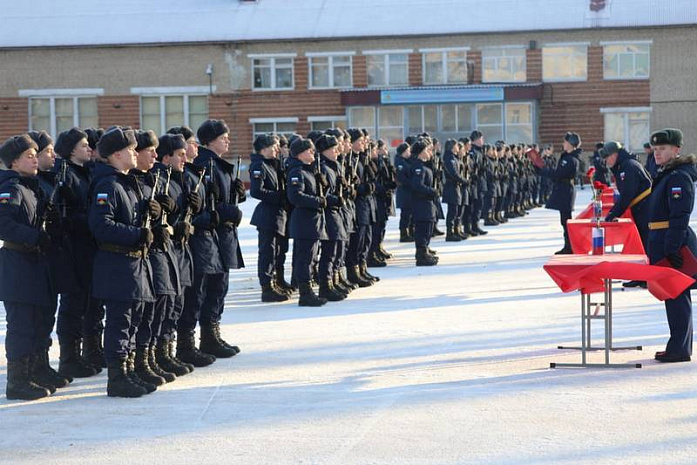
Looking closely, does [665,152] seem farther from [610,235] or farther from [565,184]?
[565,184]

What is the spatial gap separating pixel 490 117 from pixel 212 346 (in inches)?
1543

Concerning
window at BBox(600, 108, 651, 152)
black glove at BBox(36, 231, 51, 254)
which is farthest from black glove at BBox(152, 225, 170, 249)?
window at BBox(600, 108, 651, 152)

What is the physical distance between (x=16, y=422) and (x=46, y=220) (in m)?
1.59

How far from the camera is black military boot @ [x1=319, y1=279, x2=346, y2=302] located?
1367 cm

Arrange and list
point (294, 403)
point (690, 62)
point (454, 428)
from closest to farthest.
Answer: point (454, 428), point (294, 403), point (690, 62)

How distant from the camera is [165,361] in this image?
9273mm

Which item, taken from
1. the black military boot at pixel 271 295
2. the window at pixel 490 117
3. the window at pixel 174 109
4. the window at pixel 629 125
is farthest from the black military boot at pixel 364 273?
the window at pixel 174 109

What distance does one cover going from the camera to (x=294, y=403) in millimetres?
8164

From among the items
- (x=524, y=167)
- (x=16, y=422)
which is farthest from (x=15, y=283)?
(x=524, y=167)

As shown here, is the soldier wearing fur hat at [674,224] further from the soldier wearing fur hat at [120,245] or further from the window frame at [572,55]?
the window frame at [572,55]

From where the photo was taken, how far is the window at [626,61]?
4834 centimetres

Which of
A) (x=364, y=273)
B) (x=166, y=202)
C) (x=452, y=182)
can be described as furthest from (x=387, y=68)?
(x=166, y=202)

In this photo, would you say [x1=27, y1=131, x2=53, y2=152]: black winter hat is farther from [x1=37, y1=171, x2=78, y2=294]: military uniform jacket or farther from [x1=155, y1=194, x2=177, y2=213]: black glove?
[x1=155, y1=194, x2=177, y2=213]: black glove

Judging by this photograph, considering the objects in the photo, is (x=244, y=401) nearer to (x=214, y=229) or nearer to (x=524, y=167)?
(x=214, y=229)
